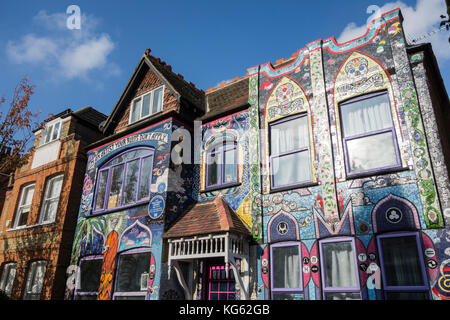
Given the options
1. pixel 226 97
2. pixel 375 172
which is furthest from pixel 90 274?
pixel 375 172

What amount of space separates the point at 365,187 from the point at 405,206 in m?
0.97

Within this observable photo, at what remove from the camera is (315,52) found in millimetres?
10453

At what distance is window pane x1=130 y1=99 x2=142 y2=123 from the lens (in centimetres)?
1419

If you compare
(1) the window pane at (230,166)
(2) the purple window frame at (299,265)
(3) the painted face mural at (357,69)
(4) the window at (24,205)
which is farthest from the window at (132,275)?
(3) the painted face mural at (357,69)

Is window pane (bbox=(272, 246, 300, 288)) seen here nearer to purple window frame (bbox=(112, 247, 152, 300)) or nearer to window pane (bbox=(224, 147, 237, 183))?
window pane (bbox=(224, 147, 237, 183))

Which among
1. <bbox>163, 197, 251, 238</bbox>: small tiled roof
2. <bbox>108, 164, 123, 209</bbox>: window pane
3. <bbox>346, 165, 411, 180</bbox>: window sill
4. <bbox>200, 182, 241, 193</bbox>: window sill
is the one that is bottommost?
<bbox>163, 197, 251, 238</bbox>: small tiled roof

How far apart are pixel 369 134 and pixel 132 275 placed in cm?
811

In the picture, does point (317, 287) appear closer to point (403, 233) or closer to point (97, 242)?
point (403, 233)

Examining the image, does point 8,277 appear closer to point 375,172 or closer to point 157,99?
point 157,99

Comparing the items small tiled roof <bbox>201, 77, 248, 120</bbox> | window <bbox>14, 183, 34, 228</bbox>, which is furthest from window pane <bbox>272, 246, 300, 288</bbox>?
window <bbox>14, 183, 34, 228</bbox>

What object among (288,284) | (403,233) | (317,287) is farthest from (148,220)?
(403,233)

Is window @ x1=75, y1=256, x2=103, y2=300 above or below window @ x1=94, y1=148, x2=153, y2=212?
below

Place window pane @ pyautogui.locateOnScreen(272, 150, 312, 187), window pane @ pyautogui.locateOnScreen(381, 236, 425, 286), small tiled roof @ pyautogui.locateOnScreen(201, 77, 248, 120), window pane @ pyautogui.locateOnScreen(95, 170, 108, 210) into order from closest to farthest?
window pane @ pyautogui.locateOnScreen(381, 236, 425, 286), window pane @ pyautogui.locateOnScreen(272, 150, 312, 187), small tiled roof @ pyautogui.locateOnScreen(201, 77, 248, 120), window pane @ pyautogui.locateOnScreen(95, 170, 108, 210)

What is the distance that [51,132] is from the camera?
17.2 meters
